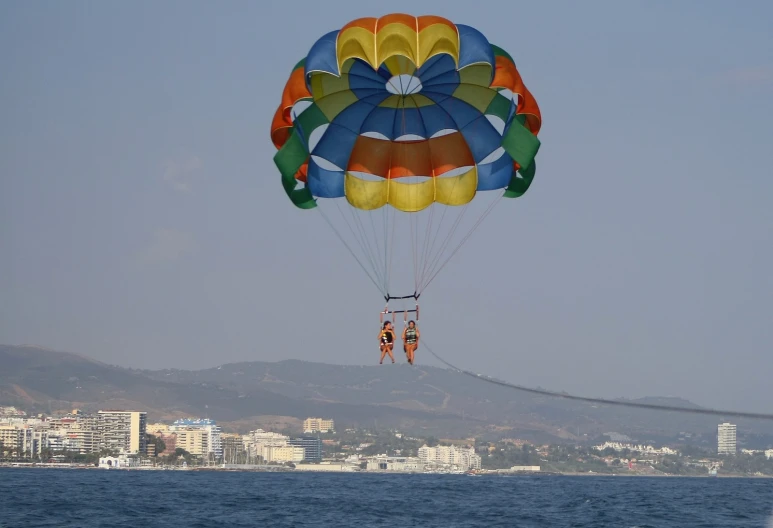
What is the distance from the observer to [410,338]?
28328 millimetres

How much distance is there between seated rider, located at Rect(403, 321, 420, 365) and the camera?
28172 mm

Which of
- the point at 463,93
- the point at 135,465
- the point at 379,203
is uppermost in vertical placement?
the point at 463,93

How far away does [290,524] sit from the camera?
47000mm

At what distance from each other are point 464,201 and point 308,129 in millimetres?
4617

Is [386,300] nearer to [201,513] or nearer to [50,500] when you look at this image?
[201,513]

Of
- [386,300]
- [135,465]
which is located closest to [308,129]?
[386,300]

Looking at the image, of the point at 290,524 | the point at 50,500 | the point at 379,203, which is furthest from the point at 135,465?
the point at 379,203

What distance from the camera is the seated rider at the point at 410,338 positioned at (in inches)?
1109

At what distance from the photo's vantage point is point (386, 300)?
28.8 meters

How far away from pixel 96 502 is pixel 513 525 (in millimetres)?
26002

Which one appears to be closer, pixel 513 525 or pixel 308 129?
pixel 308 129

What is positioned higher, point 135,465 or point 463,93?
point 463,93

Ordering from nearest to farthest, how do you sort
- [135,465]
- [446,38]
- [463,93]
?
[446,38]
[463,93]
[135,465]

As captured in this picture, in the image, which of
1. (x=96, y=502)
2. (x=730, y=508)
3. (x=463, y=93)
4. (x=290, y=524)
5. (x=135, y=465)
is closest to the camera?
(x=463, y=93)
